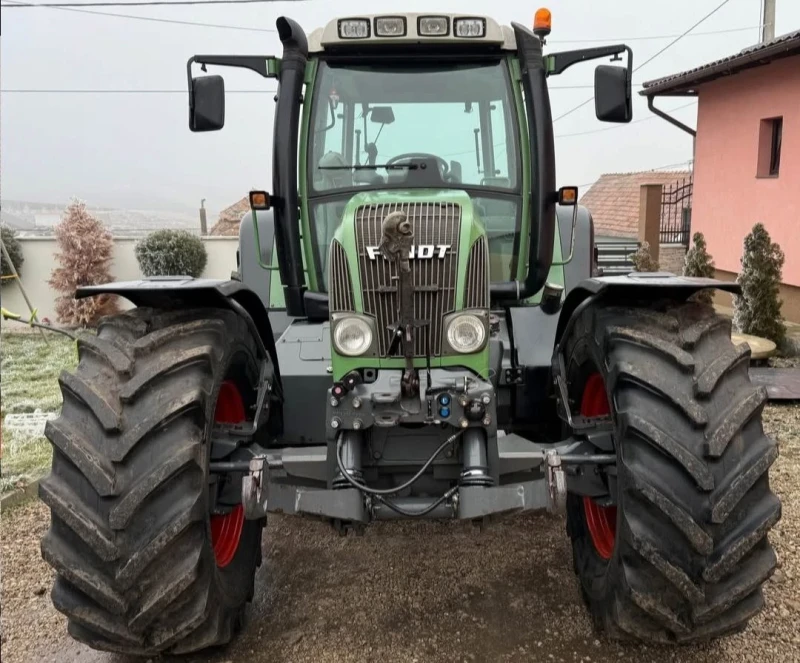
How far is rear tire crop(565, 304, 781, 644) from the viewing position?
2191 mm

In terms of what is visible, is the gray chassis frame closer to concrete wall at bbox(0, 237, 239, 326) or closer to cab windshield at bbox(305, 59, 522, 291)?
cab windshield at bbox(305, 59, 522, 291)

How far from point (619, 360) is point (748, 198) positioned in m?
9.81

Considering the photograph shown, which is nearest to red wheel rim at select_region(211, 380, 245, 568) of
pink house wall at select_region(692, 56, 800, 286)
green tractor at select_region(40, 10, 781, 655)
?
green tractor at select_region(40, 10, 781, 655)

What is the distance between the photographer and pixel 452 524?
3.76 metres

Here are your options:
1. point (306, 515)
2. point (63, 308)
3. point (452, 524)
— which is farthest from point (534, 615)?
point (63, 308)

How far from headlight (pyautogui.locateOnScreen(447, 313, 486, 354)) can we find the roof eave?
8.23 m

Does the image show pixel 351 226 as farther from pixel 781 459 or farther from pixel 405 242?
pixel 781 459

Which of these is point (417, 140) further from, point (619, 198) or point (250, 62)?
point (619, 198)

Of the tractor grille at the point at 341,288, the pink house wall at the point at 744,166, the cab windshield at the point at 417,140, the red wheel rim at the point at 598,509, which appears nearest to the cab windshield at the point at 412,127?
the cab windshield at the point at 417,140

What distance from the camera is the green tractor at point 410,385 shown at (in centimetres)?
222

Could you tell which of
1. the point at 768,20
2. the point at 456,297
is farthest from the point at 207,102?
the point at 768,20

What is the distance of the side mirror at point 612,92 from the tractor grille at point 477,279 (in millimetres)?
1194

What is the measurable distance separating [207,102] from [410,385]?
5.77 feet

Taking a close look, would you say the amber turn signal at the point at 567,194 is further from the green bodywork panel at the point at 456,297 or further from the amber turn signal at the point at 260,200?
the amber turn signal at the point at 260,200
